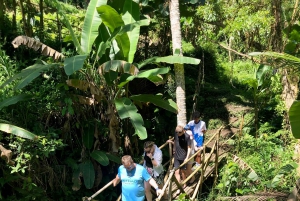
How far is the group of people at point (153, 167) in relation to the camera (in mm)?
4441

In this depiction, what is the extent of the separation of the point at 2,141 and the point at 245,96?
253 inches

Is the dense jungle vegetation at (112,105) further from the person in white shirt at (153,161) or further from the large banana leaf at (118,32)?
the person in white shirt at (153,161)

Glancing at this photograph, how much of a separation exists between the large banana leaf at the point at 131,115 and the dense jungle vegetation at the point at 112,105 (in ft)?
0.05

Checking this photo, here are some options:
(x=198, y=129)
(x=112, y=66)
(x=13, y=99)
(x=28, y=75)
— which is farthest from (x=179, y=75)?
(x=13, y=99)

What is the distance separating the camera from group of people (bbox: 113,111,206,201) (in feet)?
14.6

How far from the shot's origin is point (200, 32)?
33.8 ft

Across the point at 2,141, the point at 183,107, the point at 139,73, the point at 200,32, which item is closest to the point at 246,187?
the point at 183,107

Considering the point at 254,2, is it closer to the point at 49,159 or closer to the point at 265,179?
the point at 265,179

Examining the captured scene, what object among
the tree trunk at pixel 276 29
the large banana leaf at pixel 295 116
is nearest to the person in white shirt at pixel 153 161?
the large banana leaf at pixel 295 116

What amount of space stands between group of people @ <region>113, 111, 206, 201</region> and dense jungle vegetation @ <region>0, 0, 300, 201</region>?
56 cm

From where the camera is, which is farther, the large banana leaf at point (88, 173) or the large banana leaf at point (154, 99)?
the large banana leaf at point (154, 99)

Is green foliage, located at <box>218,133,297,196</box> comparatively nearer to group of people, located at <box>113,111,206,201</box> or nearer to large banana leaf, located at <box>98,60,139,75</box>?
group of people, located at <box>113,111,206,201</box>

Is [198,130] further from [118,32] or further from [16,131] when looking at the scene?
[16,131]

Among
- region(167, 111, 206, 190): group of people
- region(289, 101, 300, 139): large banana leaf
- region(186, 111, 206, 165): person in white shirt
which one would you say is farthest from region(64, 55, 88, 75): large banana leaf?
region(289, 101, 300, 139): large banana leaf
